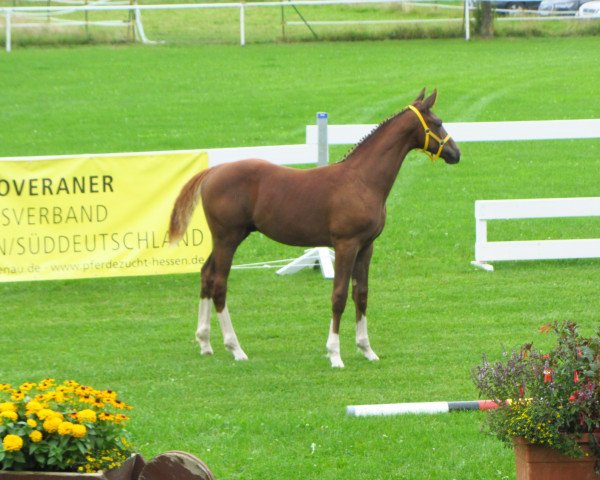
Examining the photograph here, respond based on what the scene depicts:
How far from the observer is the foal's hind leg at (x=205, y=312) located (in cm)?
1113

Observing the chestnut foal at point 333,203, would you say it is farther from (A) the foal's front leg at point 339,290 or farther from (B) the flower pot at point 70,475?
(B) the flower pot at point 70,475

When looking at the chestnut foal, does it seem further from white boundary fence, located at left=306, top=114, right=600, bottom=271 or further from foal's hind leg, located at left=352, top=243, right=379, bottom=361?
white boundary fence, located at left=306, top=114, right=600, bottom=271

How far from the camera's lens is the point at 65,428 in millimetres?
5719

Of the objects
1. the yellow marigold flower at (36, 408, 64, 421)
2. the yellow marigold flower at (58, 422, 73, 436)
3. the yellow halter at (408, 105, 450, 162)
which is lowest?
the yellow marigold flower at (58, 422, 73, 436)

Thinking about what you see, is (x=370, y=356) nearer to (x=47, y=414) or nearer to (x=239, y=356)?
(x=239, y=356)

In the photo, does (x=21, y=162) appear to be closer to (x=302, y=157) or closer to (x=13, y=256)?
(x=13, y=256)

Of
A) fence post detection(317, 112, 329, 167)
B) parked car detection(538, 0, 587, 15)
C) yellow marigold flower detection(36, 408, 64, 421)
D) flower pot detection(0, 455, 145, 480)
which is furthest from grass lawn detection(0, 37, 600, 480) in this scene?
parked car detection(538, 0, 587, 15)

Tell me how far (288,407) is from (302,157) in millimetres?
5557

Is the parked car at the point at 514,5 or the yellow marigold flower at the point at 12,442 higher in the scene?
the yellow marigold flower at the point at 12,442

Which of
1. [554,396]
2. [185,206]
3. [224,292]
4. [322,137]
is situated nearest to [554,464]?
[554,396]

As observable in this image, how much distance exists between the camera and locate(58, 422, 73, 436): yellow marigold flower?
18.8 ft

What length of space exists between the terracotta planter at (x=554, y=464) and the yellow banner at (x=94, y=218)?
298 inches

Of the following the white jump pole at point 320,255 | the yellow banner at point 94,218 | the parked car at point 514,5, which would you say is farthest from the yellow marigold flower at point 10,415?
the parked car at point 514,5

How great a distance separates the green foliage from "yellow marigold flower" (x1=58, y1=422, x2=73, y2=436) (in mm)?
2296
